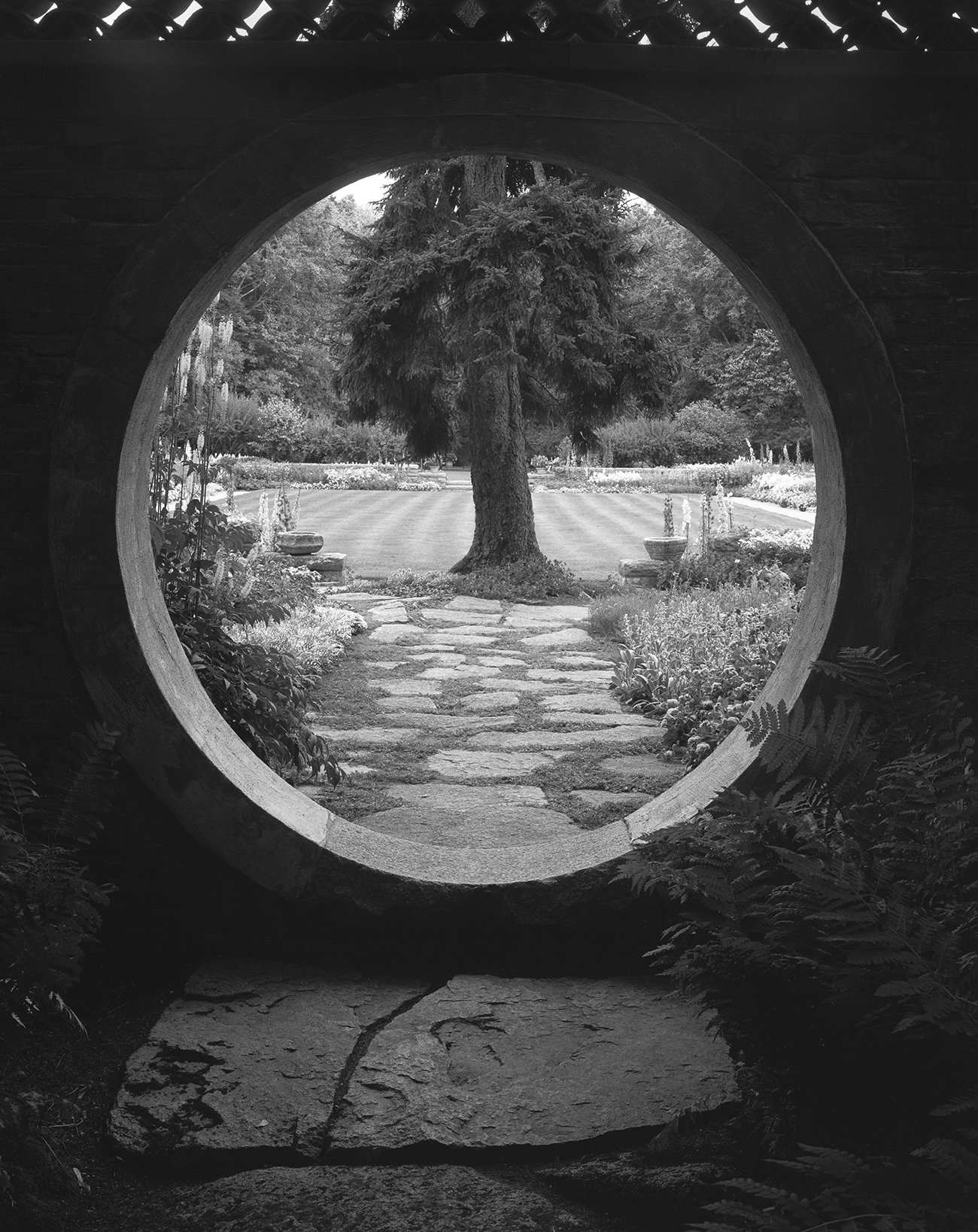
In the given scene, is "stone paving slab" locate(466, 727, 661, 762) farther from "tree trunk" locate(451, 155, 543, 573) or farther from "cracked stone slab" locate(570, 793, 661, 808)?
"tree trunk" locate(451, 155, 543, 573)

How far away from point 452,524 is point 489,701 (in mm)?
9864

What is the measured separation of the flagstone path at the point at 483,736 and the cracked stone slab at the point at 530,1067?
1005mm

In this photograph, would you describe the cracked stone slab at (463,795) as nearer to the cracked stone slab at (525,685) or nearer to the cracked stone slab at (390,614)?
the cracked stone slab at (525,685)

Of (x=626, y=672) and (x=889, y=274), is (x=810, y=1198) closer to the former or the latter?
(x=889, y=274)

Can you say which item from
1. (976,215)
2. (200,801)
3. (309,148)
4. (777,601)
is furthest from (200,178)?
(777,601)

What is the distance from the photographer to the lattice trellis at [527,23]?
2.70 m

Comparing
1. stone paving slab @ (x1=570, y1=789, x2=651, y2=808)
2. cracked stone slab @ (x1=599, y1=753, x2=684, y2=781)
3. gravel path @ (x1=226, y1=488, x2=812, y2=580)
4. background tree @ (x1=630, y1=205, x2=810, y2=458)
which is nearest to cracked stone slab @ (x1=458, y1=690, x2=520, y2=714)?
cracked stone slab @ (x1=599, y1=753, x2=684, y2=781)

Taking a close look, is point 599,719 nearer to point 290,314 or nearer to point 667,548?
point 667,548

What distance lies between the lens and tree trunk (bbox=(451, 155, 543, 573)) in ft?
34.9

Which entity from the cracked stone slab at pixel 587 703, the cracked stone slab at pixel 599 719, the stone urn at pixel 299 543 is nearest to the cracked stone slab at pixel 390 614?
the stone urn at pixel 299 543

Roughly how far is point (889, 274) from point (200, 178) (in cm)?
178

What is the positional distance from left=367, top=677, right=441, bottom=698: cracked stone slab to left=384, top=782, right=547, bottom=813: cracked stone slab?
1700 millimetres

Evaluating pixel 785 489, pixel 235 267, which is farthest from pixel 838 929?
pixel 785 489

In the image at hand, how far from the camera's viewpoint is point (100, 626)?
2848mm
